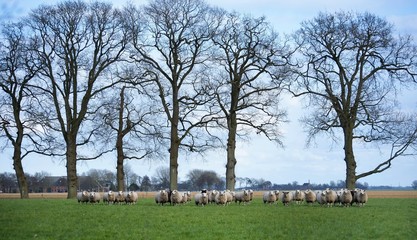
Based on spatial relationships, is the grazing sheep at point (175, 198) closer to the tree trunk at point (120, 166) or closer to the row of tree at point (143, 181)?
the tree trunk at point (120, 166)

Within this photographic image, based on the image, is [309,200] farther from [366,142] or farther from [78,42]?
[78,42]

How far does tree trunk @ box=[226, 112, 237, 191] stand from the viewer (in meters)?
41.7

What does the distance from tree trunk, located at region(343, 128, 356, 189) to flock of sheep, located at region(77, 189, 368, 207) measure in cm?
368

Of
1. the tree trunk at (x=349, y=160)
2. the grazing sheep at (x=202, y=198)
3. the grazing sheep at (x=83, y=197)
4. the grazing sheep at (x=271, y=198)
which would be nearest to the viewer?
the grazing sheep at (x=202, y=198)

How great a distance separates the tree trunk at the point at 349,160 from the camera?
130ft

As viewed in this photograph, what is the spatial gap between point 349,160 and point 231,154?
7.92 metres

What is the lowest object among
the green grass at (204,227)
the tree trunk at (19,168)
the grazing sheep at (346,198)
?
the green grass at (204,227)

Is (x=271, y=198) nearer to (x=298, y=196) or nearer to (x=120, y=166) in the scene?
(x=298, y=196)

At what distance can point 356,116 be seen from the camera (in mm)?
40031

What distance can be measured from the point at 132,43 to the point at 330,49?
13.6m

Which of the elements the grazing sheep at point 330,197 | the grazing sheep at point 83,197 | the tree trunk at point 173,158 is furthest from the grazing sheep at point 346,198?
the grazing sheep at point 83,197

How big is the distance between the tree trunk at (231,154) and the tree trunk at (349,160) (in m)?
7.52

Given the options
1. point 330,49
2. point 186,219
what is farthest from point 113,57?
point 186,219

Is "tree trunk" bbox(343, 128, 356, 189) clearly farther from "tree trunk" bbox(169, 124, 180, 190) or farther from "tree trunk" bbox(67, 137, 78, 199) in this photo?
"tree trunk" bbox(67, 137, 78, 199)
